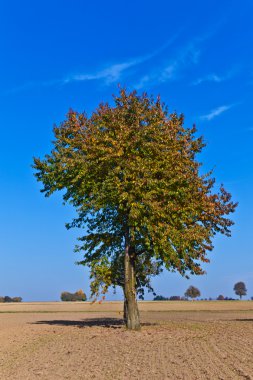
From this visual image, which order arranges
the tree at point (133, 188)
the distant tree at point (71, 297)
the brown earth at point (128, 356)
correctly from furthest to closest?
1. the distant tree at point (71, 297)
2. the tree at point (133, 188)
3. the brown earth at point (128, 356)

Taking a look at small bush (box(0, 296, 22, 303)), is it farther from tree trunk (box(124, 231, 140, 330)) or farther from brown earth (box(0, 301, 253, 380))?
brown earth (box(0, 301, 253, 380))

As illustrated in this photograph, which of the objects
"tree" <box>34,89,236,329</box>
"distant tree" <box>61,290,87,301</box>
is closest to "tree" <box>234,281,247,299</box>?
"distant tree" <box>61,290,87,301</box>

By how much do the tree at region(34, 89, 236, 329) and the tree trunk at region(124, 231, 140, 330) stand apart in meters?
0.07

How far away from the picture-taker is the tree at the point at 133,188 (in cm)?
3400

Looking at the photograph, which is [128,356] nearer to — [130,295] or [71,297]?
[130,295]

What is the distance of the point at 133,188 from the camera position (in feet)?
111

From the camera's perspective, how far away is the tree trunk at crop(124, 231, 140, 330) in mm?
35969

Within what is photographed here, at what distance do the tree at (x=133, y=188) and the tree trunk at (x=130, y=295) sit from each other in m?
0.07

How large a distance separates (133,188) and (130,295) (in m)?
8.13

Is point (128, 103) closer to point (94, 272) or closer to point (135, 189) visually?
point (135, 189)

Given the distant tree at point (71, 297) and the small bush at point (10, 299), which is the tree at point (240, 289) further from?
the small bush at point (10, 299)

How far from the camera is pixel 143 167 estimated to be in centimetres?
3331

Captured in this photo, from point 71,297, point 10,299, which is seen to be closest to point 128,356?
point 71,297

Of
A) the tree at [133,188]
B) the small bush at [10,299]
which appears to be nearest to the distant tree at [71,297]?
the small bush at [10,299]
